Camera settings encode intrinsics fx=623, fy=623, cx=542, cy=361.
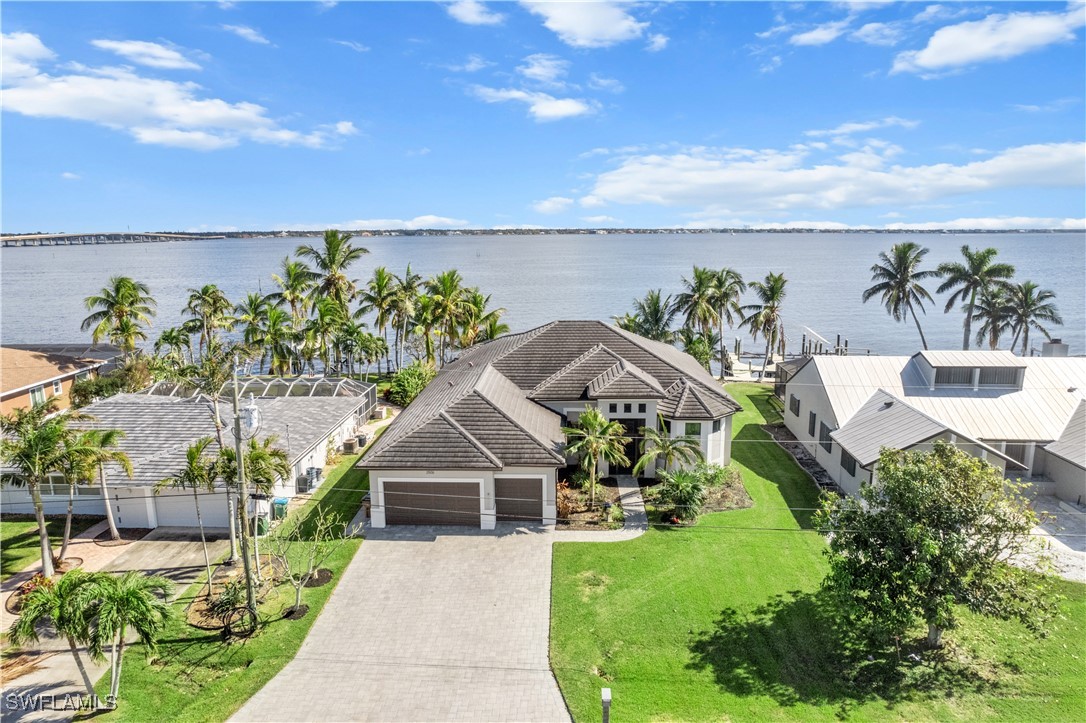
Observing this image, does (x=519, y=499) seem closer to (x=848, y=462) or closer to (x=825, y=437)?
(x=848, y=462)

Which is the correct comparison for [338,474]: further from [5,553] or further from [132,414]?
[5,553]

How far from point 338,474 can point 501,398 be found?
32.0 ft

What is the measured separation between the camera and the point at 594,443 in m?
26.6

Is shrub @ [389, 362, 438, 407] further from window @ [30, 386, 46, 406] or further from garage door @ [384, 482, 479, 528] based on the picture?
window @ [30, 386, 46, 406]

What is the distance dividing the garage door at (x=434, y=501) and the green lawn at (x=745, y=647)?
4.38 m

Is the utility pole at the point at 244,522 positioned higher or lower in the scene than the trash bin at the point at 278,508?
higher

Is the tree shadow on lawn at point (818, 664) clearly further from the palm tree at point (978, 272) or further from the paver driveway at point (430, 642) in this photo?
the palm tree at point (978, 272)

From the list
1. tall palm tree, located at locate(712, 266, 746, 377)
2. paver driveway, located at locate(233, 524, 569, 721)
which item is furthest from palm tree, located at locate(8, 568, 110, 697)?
tall palm tree, located at locate(712, 266, 746, 377)

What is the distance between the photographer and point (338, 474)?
105 feet

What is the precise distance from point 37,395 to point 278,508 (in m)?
25.8

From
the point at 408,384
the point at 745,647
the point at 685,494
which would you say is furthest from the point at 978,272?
the point at 745,647

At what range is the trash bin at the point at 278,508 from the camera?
88.5 feet

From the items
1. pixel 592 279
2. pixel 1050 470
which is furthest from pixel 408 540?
pixel 592 279

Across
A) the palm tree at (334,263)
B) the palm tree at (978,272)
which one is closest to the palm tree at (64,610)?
the palm tree at (334,263)
